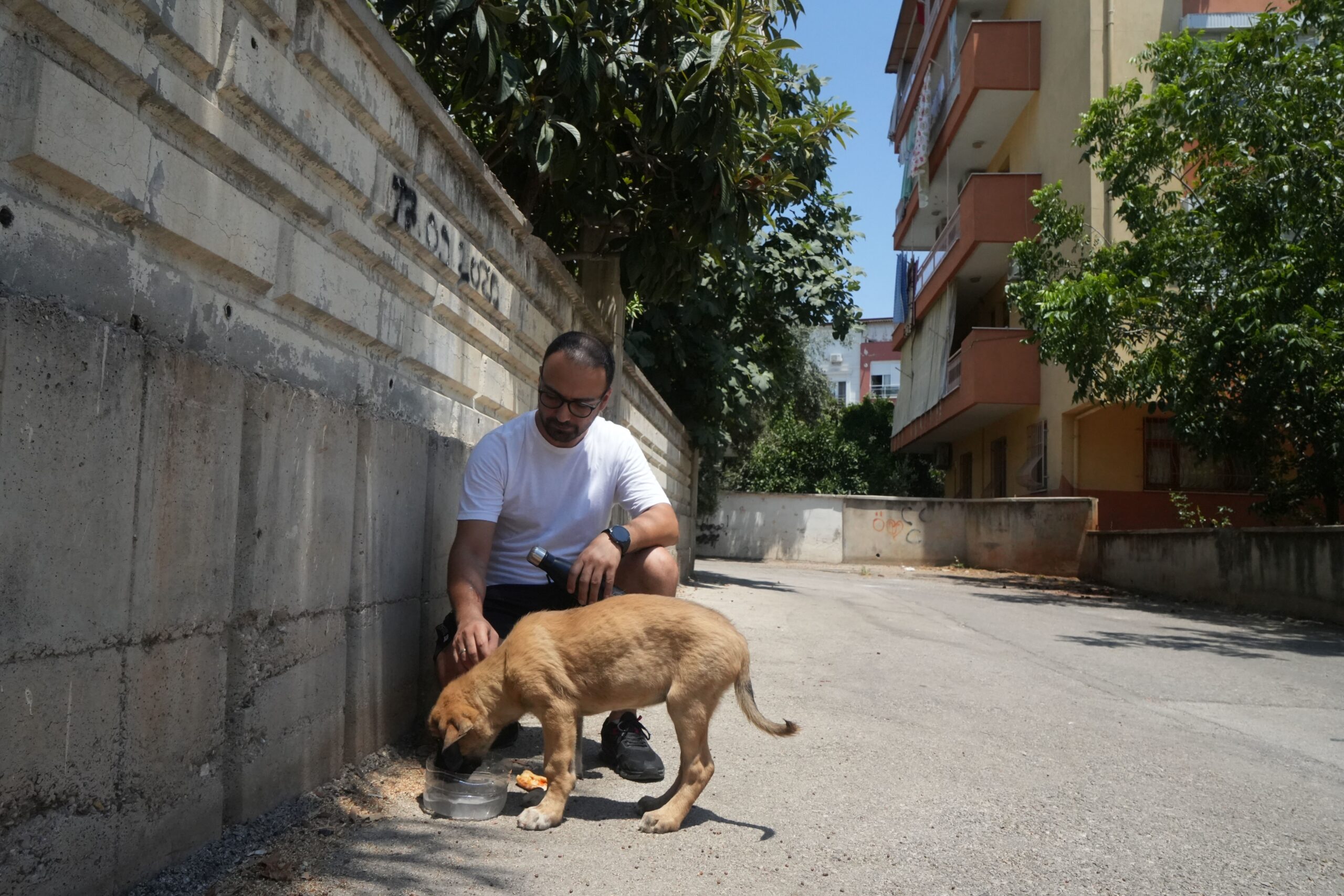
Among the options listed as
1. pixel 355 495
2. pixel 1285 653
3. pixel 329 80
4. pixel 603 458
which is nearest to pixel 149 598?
pixel 355 495

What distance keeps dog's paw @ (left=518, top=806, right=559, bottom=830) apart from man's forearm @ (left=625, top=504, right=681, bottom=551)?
1.07m

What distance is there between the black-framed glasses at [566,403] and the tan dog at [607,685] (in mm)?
835

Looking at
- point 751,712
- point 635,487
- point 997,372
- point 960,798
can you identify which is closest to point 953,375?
point 997,372

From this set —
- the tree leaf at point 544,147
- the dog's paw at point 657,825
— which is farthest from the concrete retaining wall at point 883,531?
the dog's paw at point 657,825

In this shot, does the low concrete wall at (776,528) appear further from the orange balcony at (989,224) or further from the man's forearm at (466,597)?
the man's forearm at (466,597)

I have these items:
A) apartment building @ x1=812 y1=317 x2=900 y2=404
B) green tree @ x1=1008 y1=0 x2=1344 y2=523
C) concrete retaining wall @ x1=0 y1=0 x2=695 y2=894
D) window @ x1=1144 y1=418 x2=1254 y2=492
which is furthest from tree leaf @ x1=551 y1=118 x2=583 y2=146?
apartment building @ x1=812 y1=317 x2=900 y2=404

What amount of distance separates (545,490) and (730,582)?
41.4 feet

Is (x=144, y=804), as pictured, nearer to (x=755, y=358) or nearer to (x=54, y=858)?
(x=54, y=858)

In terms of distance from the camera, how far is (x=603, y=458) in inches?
163

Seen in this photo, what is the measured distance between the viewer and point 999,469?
24.9 m

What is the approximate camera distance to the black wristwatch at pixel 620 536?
3818mm

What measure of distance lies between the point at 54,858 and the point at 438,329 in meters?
2.79

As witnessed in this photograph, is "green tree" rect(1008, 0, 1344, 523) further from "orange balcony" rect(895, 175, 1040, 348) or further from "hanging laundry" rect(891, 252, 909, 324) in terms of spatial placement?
"hanging laundry" rect(891, 252, 909, 324)

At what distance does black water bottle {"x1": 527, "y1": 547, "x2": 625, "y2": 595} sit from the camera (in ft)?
12.4
